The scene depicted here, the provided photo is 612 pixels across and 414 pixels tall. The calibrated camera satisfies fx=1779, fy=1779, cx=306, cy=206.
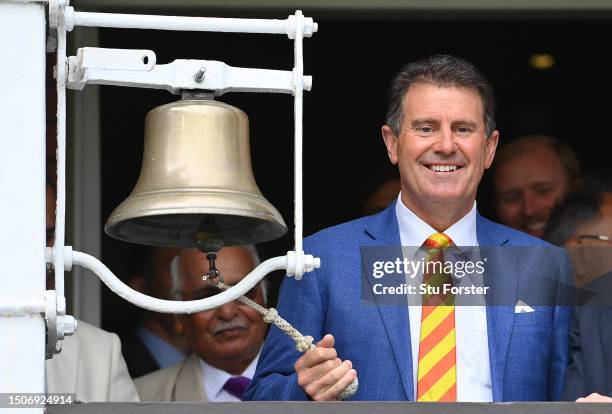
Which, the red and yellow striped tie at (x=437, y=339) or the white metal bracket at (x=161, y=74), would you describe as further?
the red and yellow striped tie at (x=437, y=339)

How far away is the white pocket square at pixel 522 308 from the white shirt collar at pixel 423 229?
0.23 metres

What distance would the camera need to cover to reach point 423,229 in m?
4.78

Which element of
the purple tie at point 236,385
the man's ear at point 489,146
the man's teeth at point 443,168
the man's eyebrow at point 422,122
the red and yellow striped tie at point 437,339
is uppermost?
the man's eyebrow at point 422,122

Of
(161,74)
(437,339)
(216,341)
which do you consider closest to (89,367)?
(216,341)

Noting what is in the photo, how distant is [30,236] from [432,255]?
138 centimetres

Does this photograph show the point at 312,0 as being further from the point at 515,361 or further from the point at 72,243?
the point at 515,361

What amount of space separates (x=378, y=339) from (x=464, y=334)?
24 centimetres

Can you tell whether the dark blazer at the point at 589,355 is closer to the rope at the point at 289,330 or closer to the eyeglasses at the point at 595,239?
the rope at the point at 289,330

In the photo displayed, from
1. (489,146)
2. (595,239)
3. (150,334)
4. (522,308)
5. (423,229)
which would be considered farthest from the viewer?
(150,334)

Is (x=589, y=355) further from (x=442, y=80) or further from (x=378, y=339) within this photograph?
(x=442, y=80)

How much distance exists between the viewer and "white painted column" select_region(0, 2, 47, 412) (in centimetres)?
369

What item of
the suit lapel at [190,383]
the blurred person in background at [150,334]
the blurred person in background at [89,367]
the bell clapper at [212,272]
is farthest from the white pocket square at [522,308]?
the blurred person in background at [150,334]

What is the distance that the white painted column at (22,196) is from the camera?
3.69 meters

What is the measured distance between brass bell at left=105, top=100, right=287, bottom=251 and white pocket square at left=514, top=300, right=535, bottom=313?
83 cm
